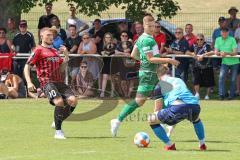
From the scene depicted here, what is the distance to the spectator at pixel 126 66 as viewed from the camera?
23.9 metres

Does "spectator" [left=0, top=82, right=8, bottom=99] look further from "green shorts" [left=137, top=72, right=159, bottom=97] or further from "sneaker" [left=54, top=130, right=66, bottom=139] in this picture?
"green shorts" [left=137, top=72, right=159, bottom=97]

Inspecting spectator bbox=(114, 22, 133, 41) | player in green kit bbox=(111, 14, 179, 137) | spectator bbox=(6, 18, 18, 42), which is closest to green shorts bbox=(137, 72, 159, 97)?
player in green kit bbox=(111, 14, 179, 137)

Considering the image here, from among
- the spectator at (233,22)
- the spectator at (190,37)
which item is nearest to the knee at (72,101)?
the spectator at (190,37)

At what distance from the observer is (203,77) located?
Result: 2430cm

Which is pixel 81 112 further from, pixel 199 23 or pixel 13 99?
pixel 199 23

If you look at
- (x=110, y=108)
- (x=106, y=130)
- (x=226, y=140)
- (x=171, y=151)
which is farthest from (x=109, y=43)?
(x=171, y=151)

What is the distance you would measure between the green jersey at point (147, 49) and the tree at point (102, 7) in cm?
1107

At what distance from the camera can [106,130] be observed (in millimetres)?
17141

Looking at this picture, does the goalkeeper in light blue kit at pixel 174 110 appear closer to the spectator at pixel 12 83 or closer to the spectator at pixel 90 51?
the spectator at pixel 90 51

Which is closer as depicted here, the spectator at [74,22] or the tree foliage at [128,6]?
the tree foliage at [128,6]

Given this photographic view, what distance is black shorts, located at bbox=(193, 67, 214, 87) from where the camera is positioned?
953 inches

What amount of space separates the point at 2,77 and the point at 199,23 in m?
17.1

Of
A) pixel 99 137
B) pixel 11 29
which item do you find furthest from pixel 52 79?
pixel 11 29

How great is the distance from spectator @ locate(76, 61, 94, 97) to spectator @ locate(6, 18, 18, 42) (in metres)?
3.23
